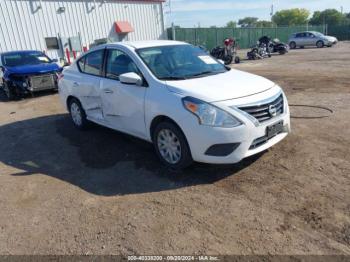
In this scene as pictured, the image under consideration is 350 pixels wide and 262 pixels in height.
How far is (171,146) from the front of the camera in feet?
13.8

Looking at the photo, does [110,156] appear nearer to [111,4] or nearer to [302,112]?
[302,112]

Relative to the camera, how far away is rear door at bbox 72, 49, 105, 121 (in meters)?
5.45

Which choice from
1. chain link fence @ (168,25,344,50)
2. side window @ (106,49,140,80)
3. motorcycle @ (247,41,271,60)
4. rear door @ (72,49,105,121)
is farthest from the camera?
chain link fence @ (168,25,344,50)

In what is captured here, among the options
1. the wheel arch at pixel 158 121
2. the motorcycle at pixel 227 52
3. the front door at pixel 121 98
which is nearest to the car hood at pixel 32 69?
the front door at pixel 121 98

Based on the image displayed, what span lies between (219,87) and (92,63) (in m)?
2.74

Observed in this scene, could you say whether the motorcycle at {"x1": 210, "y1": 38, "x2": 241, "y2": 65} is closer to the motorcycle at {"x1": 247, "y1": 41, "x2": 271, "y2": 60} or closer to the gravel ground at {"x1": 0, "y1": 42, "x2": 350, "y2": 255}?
the motorcycle at {"x1": 247, "y1": 41, "x2": 271, "y2": 60}

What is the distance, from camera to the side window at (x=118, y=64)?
188 inches

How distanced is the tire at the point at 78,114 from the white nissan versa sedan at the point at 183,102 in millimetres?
561

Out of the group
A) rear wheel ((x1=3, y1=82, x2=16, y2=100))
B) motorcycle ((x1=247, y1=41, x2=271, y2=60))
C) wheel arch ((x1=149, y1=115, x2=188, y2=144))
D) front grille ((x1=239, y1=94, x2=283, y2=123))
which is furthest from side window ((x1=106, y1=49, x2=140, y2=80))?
motorcycle ((x1=247, y1=41, x2=271, y2=60))

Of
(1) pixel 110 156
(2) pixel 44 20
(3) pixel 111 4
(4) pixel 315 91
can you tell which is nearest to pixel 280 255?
(1) pixel 110 156

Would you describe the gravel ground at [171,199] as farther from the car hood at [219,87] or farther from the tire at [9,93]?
the tire at [9,93]

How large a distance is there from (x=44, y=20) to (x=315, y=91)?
15.6m

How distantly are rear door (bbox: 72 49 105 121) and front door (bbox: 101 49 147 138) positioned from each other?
20 centimetres

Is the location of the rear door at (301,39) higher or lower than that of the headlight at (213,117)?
lower
